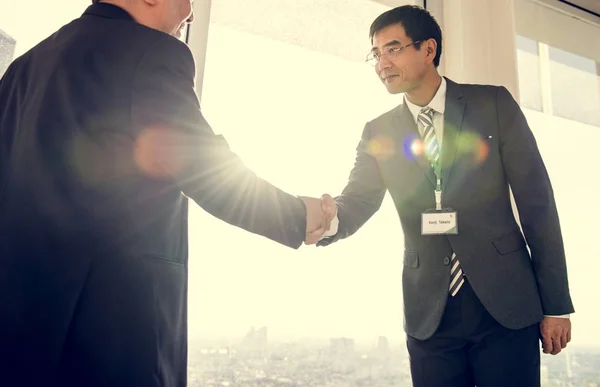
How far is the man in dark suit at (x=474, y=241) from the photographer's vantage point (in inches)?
48.9

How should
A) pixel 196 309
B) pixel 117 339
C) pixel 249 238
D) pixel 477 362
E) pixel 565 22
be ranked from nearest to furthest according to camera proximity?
pixel 117 339, pixel 477 362, pixel 196 309, pixel 249 238, pixel 565 22

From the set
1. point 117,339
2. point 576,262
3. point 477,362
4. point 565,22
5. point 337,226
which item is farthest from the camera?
point 565,22

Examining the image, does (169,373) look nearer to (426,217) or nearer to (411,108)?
(426,217)

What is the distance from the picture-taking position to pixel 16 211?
80 cm

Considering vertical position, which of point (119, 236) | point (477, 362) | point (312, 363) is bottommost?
point (312, 363)

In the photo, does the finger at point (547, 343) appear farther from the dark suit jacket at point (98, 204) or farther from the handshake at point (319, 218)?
the dark suit jacket at point (98, 204)

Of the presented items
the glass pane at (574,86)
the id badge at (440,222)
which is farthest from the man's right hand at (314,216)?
the glass pane at (574,86)

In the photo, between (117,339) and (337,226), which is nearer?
(117,339)

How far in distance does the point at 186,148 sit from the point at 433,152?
833 mm

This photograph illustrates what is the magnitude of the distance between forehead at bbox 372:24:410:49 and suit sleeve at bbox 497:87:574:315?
1.70 ft

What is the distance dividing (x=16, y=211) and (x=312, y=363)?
54.5 inches

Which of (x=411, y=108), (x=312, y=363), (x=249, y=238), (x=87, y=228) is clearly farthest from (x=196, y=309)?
(x=411, y=108)

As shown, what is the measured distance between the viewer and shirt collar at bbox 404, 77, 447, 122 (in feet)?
4.96

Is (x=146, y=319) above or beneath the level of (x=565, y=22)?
beneath
